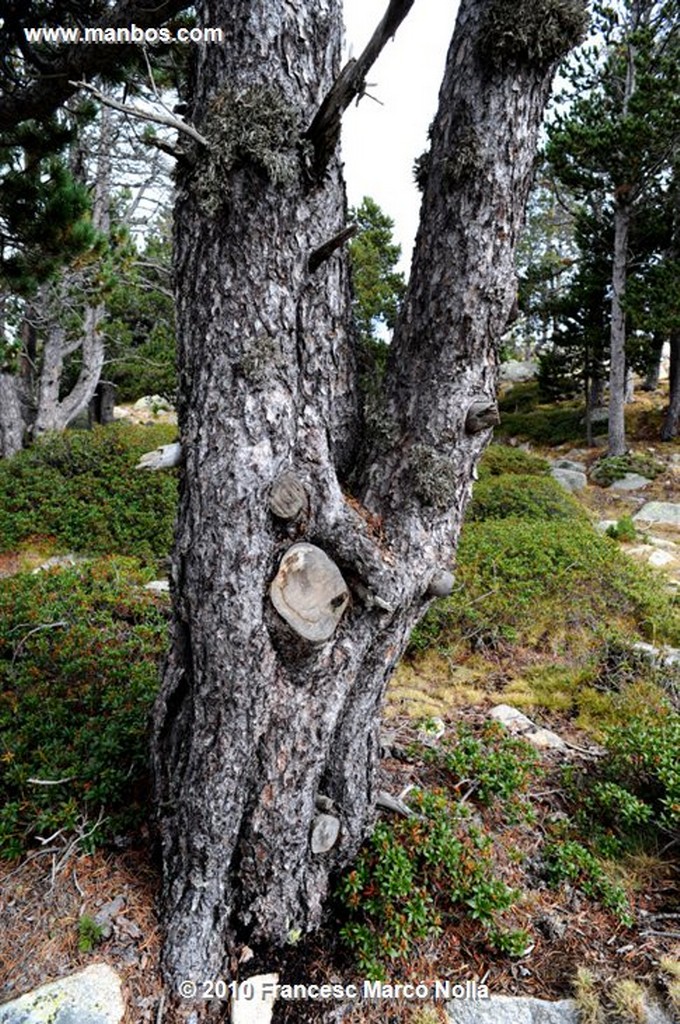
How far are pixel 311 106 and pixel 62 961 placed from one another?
3349mm

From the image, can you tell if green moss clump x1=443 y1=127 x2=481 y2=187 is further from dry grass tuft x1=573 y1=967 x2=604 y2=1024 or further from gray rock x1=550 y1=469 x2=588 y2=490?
gray rock x1=550 y1=469 x2=588 y2=490

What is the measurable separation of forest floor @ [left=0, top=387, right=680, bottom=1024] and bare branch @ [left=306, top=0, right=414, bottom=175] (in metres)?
2.96

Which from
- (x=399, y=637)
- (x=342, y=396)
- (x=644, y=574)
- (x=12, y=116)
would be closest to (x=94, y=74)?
(x=12, y=116)

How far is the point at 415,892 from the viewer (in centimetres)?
252

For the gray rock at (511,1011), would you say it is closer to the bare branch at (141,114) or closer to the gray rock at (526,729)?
the gray rock at (526,729)

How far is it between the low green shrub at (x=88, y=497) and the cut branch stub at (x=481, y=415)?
534 cm

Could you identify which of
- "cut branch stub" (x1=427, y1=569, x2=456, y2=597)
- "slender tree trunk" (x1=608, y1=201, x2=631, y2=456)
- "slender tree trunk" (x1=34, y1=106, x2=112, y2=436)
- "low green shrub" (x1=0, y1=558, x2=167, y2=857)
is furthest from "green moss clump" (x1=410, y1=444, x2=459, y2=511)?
"slender tree trunk" (x1=608, y1=201, x2=631, y2=456)

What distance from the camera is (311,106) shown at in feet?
6.52

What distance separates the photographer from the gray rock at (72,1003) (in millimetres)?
2039

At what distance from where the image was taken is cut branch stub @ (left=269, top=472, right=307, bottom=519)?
1.99 metres

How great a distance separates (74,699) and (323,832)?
1855 mm

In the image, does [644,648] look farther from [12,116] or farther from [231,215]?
[12,116]

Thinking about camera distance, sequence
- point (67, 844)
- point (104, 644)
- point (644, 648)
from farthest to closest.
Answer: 1. point (644, 648)
2. point (104, 644)
3. point (67, 844)

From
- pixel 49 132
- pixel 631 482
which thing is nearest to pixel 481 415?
pixel 49 132
